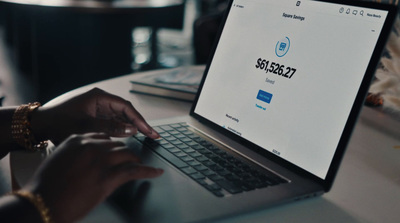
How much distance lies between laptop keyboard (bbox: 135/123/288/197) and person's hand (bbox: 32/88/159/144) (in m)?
0.04

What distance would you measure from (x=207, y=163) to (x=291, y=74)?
215 millimetres

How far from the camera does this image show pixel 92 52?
125 inches

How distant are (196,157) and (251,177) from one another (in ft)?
0.36

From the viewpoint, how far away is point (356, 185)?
2.23 ft

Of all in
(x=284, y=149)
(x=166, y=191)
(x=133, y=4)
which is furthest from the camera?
(x=133, y=4)

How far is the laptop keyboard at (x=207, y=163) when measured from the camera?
0.61m

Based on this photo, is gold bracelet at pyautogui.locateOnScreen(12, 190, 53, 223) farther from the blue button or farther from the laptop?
the blue button

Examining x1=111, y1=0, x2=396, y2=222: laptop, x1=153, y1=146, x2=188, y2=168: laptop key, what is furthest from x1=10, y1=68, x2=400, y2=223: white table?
x1=153, y1=146, x2=188, y2=168: laptop key

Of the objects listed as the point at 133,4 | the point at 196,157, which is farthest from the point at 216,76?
the point at 133,4

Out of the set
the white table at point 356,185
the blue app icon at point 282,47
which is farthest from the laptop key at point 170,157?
the blue app icon at point 282,47

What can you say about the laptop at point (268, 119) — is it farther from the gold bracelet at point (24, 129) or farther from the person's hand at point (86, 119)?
the gold bracelet at point (24, 129)

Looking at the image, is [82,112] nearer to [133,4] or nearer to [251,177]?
[251,177]

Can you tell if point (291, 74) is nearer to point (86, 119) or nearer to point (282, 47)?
point (282, 47)

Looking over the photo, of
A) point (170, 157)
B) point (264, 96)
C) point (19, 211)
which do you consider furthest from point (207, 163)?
point (19, 211)
